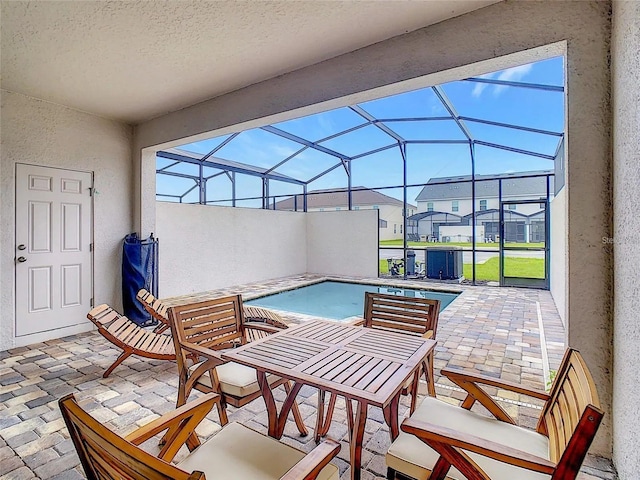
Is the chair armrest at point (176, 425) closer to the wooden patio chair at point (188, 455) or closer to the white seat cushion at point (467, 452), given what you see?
the wooden patio chair at point (188, 455)

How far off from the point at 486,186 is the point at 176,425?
9.37 m

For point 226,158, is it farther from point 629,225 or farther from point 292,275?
point 629,225

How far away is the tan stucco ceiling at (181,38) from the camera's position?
2.49m

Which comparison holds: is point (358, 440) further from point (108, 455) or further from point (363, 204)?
point (363, 204)

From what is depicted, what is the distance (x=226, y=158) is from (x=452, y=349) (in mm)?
7642

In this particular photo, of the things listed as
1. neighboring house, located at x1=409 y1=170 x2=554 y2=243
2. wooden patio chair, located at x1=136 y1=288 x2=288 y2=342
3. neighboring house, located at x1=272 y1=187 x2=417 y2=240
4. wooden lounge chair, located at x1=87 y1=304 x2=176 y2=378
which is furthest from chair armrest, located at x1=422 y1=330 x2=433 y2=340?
neighboring house, located at x1=272 y1=187 x2=417 y2=240

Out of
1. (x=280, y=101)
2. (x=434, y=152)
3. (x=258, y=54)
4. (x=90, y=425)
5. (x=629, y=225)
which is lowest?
(x=90, y=425)

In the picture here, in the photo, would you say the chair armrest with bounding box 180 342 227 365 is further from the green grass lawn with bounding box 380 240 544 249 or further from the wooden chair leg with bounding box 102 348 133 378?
the green grass lawn with bounding box 380 240 544 249

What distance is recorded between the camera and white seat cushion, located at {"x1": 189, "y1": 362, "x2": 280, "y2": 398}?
201cm

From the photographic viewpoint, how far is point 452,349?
3918 millimetres

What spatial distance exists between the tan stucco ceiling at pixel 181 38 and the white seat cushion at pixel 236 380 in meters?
2.57

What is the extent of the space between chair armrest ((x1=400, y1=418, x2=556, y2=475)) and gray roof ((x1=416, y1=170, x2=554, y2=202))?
344 inches

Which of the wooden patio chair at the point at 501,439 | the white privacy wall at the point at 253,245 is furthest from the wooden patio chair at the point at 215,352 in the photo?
the white privacy wall at the point at 253,245

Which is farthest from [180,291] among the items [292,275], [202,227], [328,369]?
[328,369]
